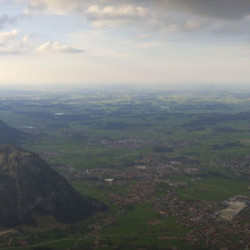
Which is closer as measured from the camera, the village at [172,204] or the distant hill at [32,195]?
Answer: the village at [172,204]

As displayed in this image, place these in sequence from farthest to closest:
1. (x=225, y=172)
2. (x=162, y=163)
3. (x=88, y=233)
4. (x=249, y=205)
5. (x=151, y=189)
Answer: (x=162, y=163) < (x=225, y=172) < (x=151, y=189) < (x=249, y=205) < (x=88, y=233)

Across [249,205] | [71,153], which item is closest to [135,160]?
[71,153]

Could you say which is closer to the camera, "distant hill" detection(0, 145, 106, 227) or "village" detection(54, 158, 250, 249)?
"village" detection(54, 158, 250, 249)

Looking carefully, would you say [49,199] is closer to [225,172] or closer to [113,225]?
[113,225]

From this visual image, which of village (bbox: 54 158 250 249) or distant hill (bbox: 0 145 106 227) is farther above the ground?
distant hill (bbox: 0 145 106 227)

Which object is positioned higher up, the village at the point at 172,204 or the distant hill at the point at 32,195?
the distant hill at the point at 32,195

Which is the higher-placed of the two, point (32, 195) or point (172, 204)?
point (32, 195)

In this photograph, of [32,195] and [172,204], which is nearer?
[32,195]

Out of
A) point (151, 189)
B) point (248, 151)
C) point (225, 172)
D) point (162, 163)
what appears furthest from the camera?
point (248, 151)
